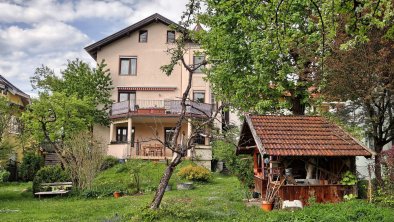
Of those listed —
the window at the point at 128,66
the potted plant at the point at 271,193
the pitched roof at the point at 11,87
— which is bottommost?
the potted plant at the point at 271,193

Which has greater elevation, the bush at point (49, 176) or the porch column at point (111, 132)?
the porch column at point (111, 132)

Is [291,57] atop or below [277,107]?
atop

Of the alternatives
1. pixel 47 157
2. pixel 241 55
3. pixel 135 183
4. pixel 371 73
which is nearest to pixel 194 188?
pixel 135 183

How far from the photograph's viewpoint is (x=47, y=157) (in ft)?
109

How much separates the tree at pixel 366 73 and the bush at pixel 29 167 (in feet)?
71.2

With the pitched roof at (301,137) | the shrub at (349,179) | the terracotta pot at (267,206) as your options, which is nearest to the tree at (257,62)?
the pitched roof at (301,137)

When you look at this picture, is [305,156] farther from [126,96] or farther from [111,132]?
[126,96]

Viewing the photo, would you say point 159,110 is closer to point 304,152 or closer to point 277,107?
point 277,107

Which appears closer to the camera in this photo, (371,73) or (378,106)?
(371,73)

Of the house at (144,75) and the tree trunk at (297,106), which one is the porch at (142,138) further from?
the tree trunk at (297,106)

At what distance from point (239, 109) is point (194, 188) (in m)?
4.81

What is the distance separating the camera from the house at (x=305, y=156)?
1358cm

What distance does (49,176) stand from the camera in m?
19.7

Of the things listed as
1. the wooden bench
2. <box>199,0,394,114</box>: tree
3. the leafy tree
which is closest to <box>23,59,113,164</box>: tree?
the leafy tree
